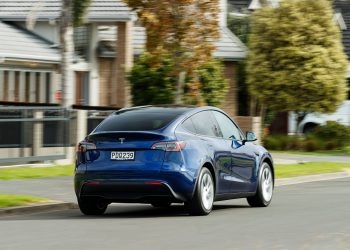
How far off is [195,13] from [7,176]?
601 centimetres

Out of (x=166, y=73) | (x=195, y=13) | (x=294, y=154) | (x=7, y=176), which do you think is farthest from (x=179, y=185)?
(x=294, y=154)

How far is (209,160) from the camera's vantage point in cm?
1368

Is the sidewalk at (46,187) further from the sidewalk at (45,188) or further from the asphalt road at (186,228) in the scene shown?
the asphalt road at (186,228)

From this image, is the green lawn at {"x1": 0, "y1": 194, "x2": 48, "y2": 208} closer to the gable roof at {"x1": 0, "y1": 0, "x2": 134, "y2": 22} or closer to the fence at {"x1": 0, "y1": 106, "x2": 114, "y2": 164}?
the fence at {"x1": 0, "y1": 106, "x2": 114, "y2": 164}

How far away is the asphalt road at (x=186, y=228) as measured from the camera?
34.4ft

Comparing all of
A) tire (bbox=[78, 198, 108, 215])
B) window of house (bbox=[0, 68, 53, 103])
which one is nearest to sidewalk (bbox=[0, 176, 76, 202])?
tire (bbox=[78, 198, 108, 215])

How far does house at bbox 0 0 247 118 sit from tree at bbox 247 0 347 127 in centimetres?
426

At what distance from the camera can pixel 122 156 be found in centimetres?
1320

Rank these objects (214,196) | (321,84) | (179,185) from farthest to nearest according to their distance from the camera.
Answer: (321,84)
(214,196)
(179,185)

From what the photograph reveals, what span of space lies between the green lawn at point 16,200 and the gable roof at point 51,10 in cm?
1726

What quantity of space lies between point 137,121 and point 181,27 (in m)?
9.56

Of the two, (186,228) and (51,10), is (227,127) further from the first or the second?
(51,10)

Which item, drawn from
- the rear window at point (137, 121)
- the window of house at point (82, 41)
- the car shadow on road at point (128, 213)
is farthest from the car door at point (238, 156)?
the window of house at point (82, 41)

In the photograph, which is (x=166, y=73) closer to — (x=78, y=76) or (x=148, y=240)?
(x=78, y=76)
